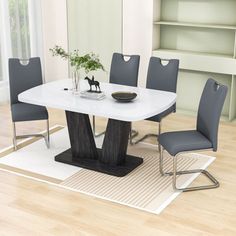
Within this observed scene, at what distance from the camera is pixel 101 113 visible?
3.84 metres

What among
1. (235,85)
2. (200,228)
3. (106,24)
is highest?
(106,24)

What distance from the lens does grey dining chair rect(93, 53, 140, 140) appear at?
5164mm

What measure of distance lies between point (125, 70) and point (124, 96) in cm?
113

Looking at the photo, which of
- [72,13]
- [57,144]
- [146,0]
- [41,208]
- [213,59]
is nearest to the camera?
[41,208]

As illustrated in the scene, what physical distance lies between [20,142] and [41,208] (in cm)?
157

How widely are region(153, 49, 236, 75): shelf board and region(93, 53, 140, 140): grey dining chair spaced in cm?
88

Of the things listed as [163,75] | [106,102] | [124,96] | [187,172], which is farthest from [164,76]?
[187,172]

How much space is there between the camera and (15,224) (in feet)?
Result: 11.4

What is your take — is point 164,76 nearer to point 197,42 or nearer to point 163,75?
point 163,75

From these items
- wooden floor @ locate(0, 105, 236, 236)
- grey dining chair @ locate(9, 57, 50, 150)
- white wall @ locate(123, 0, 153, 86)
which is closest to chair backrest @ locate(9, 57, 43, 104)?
grey dining chair @ locate(9, 57, 50, 150)

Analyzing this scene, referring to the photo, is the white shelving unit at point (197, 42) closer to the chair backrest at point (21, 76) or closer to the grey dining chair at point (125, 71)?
the grey dining chair at point (125, 71)

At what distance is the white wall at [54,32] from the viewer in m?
6.81

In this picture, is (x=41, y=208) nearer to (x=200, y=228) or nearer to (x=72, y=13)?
(x=200, y=228)

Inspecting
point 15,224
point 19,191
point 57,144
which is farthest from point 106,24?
point 15,224
